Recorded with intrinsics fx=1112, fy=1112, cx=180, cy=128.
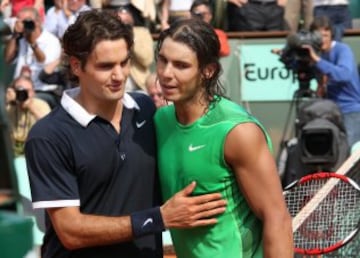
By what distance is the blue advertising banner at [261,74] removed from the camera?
10508 millimetres

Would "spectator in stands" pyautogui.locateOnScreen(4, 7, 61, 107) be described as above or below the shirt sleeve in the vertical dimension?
below

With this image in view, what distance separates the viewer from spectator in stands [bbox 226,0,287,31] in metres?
10.7

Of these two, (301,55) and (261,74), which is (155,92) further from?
(261,74)

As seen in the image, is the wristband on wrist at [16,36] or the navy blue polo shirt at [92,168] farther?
the wristband on wrist at [16,36]

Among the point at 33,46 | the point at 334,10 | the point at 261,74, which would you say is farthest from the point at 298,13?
the point at 33,46

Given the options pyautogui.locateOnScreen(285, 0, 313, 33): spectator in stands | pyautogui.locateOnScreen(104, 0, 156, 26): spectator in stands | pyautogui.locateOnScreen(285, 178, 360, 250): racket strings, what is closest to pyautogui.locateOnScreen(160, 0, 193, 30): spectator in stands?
pyautogui.locateOnScreen(104, 0, 156, 26): spectator in stands

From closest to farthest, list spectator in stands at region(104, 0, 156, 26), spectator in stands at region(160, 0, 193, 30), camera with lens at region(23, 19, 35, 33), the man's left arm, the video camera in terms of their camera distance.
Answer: the man's left arm
the video camera
camera with lens at region(23, 19, 35, 33)
spectator in stands at region(104, 0, 156, 26)
spectator in stands at region(160, 0, 193, 30)

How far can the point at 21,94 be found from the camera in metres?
9.65

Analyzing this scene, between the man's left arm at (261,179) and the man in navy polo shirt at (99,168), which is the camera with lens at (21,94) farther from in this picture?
the man's left arm at (261,179)

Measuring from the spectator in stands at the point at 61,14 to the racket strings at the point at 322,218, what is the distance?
5.34 meters

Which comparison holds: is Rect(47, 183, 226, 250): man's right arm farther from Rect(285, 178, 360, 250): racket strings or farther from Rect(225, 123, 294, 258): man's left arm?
Rect(285, 178, 360, 250): racket strings

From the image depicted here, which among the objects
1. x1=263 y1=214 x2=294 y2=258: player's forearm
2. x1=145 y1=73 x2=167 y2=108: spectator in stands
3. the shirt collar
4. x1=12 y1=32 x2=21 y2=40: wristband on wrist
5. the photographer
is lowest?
the photographer

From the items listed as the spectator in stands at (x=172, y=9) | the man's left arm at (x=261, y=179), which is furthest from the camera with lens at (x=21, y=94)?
the man's left arm at (x=261, y=179)

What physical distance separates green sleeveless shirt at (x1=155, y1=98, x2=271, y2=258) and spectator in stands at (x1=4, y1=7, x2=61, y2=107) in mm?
6260
